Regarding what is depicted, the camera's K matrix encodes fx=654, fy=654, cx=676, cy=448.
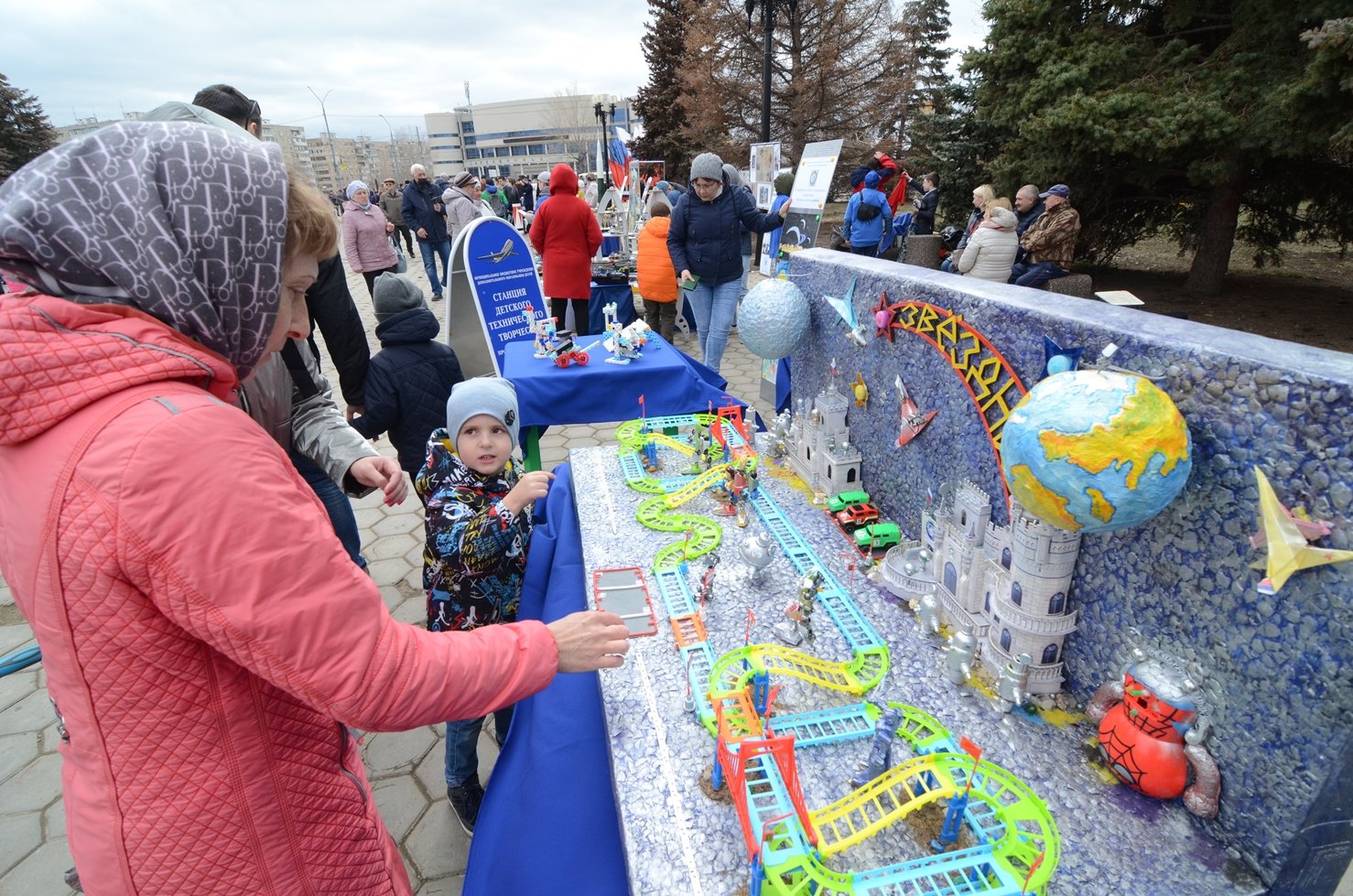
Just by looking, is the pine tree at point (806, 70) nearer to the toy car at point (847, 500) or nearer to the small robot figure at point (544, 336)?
the small robot figure at point (544, 336)

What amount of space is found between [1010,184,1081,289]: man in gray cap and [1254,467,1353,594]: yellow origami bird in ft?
19.0

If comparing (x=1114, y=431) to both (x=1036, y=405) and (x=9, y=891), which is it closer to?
(x=1036, y=405)

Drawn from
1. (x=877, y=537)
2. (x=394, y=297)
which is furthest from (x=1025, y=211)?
(x=394, y=297)

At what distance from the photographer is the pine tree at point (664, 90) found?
25703mm

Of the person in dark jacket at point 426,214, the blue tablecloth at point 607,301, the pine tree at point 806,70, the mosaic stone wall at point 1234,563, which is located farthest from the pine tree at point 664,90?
the mosaic stone wall at point 1234,563

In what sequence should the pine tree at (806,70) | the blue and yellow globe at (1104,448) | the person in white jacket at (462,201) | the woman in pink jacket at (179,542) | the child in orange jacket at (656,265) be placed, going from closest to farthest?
the woman in pink jacket at (179,542) < the blue and yellow globe at (1104,448) < the child in orange jacket at (656,265) < the person in white jacket at (462,201) < the pine tree at (806,70)

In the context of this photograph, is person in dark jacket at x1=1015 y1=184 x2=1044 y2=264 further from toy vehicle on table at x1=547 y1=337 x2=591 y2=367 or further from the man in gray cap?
toy vehicle on table at x1=547 y1=337 x2=591 y2=367

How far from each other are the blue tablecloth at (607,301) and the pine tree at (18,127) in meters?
22.9

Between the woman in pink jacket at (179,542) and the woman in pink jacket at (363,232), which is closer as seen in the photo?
the woman in pink jacket at (179,542)

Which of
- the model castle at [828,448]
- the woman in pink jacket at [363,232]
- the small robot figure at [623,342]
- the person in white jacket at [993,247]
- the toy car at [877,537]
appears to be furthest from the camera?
the woman in pink jacket at [363,232]

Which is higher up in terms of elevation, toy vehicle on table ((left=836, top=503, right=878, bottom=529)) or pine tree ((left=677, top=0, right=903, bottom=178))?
pine tree ((left=677, top=0, right=903, bottom=178))

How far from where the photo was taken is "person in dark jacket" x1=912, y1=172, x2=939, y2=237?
33.1 feet

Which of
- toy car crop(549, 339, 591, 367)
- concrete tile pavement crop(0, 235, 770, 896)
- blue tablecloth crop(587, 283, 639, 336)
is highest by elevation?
toy car crop(549, 339, 591, 367)

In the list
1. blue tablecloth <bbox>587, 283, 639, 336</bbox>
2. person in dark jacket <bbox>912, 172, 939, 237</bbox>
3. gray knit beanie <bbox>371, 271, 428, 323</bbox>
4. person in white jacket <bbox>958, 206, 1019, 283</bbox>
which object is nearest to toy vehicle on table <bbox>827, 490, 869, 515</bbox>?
gray knit beanie <bbox>371, 271, 428, 323</bbox>
